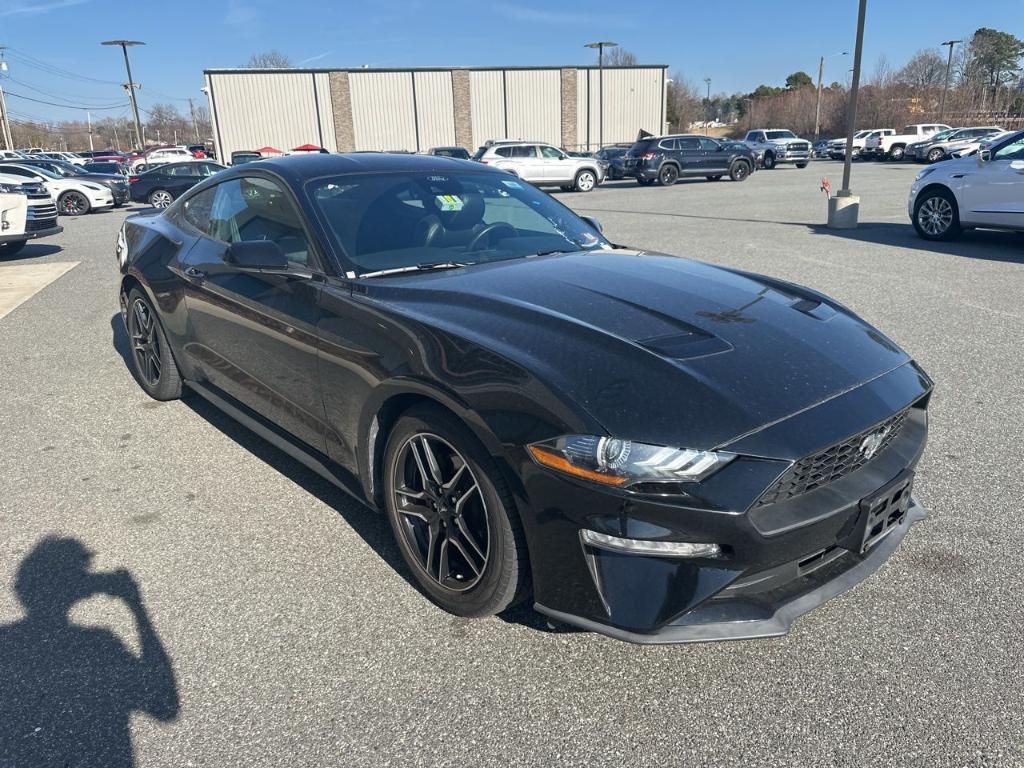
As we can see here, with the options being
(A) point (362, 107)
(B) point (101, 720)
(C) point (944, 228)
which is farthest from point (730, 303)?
(A) point (362, 107)

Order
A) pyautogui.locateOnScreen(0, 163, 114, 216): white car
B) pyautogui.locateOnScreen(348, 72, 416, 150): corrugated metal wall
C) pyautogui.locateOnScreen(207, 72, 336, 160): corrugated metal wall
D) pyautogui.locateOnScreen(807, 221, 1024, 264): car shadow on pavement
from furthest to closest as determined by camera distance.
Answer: pyautogui.locateOnScreen(348, 72, 416, 150): corrugated metal wall → pyautogui.locateOnScreen(207, 72, 336, 160): corrugated metal wall → pyautogui.locateOnScreen(0, 163, 114, 216): white car → pyautogui.locateOnScreen(807, 221, 1024, 264): car shadow on pavement

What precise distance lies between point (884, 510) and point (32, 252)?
14.9 metres

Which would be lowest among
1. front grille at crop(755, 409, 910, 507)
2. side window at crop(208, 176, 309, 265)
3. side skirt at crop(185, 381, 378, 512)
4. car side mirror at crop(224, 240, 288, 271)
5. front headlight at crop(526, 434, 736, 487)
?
side skirt at crop(185, 381, 378, 512)

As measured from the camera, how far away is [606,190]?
2764 cm

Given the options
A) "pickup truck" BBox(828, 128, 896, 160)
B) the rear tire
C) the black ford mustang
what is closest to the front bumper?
the black ford mustang

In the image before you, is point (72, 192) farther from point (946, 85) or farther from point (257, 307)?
point (946, 85)

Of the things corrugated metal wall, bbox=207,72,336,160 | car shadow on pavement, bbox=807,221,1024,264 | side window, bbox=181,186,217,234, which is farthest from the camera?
corrugated metal wall, bbox=207,72,336,160

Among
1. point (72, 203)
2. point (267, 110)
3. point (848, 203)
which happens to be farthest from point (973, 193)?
point (267, 110)

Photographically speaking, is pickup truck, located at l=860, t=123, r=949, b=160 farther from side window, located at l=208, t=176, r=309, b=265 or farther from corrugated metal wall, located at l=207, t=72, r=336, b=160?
side window, located at l=208, t=176, r=309, b=265

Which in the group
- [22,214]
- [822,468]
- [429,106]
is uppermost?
[429,106]

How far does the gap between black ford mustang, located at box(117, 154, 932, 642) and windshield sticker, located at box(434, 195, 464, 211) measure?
Result: 0.01 meters

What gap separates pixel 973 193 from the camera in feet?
34.0

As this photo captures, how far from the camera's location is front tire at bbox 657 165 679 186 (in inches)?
1106

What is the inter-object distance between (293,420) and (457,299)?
A: 1059 millimetres
